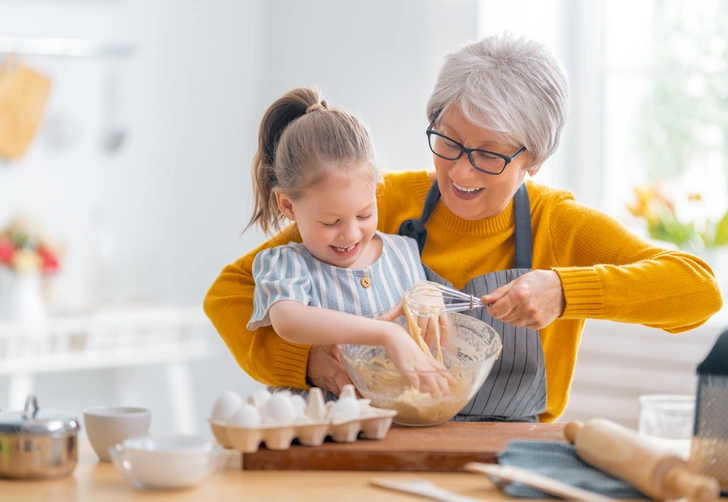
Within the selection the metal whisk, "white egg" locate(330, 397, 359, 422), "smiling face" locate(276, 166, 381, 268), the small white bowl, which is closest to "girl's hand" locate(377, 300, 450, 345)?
the metal whisk

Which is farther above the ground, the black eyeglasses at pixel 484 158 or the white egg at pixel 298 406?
the black eyeglasses at pixel 484 158

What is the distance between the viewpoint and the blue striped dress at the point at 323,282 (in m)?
1.54

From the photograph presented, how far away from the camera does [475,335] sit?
5.08ft

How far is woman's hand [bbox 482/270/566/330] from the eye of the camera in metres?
1.51

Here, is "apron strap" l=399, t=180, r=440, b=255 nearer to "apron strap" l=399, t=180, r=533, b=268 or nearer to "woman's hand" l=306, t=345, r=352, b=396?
"apron strap" l=399, t=180, r=533, b=268

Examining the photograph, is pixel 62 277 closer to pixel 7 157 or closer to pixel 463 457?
pixel 7 157

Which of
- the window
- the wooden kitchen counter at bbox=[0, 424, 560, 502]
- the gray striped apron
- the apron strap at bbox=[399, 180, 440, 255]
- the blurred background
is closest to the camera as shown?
the wooden kitchen counter at bbox=[0, 424, 560, 502]

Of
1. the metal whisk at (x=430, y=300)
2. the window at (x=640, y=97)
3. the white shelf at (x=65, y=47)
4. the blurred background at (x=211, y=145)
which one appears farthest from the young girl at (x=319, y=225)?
the window at (x=640, y=97)

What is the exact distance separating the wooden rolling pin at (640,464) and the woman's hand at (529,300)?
310 millimetres

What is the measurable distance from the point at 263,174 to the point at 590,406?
183 centimetres

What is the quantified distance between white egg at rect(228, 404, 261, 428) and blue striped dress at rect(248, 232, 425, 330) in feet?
0.94

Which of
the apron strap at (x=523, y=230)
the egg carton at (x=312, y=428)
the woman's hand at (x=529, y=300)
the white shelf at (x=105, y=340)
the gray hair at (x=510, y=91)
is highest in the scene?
the gray hair at (x=510, y=91)

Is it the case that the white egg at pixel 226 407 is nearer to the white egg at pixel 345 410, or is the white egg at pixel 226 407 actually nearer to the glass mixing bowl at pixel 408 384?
the white egg at pixel 345 410

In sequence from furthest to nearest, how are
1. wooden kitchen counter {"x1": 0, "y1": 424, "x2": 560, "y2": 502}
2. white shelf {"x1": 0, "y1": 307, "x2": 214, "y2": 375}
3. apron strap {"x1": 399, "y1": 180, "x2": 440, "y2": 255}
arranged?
white shelf {"x1": 0, "y1": 307, "x2": 214, "y2": 375}, apron strap {"x1": 399, "y1": 180, "x2": 440, "y2": 255}, wooden kitchen counter {"x1": 0, "y1": 424, "x2": 560, "y2": 502}
